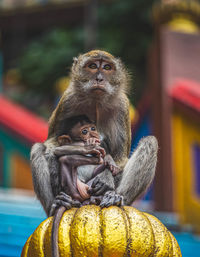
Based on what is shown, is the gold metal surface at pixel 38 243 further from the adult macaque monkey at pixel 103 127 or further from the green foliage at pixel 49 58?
the green foliage at pixel 49 58

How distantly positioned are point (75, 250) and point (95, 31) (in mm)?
15631

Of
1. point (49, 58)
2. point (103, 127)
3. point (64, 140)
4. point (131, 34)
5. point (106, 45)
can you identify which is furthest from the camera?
point (49, 58)

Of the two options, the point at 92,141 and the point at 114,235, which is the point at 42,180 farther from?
the point at 114,235

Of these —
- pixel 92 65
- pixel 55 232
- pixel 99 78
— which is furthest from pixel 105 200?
pixel 92 65

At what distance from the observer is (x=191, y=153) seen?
6.96 metres

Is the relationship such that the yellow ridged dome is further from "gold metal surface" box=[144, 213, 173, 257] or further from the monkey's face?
the monkey's face

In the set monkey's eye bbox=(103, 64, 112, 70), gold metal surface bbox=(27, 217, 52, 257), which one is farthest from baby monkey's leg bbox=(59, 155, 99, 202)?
monkey's eye bbox=(103, 64, 112, 70)

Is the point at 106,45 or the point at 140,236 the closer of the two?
the point at 140,236

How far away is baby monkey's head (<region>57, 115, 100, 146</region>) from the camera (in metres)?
3.01

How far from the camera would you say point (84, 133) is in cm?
302

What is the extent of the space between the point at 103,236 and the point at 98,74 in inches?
56.7

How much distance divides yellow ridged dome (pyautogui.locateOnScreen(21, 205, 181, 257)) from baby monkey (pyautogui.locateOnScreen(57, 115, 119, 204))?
0.40 metres

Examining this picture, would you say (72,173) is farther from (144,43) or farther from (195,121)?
(144,43)

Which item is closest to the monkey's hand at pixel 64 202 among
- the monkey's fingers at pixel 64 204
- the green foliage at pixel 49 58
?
the monkey's fingers at pixel 64 204
